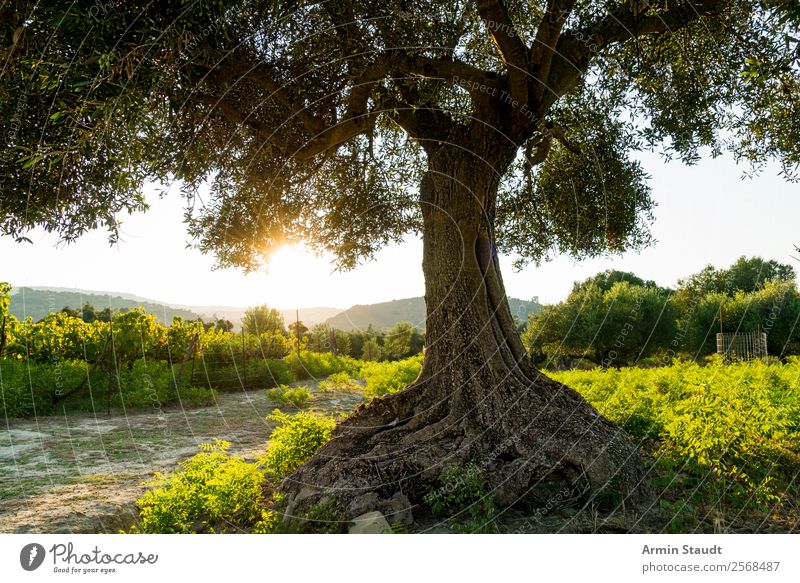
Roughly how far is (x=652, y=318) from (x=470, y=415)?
30838mm

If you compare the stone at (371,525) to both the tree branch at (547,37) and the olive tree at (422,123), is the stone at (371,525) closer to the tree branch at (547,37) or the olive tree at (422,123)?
the olive tree at (422,123)

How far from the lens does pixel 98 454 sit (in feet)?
32.0

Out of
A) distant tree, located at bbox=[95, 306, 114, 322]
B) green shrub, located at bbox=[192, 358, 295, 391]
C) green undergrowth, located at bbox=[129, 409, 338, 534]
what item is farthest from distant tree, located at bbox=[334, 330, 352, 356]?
green undergrowth, located at bbox=[129, 409, 338, 534]

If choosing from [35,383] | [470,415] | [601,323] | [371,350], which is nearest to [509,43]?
[470,415]

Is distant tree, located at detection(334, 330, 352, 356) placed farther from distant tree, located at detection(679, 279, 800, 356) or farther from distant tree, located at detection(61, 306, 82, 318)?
distant tree, located at detection(679, 279, 800, 356)

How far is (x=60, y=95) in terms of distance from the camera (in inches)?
252

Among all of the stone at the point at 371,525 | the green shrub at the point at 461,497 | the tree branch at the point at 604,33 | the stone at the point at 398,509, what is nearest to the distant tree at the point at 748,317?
the tree branch at the point at 604,33

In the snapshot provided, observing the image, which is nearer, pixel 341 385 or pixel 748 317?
pixel 341 385

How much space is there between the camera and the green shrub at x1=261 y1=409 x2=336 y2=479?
29.1ft

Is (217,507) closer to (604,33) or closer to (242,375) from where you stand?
(604,33)

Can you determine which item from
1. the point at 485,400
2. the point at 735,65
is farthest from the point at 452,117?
the point at 485,400

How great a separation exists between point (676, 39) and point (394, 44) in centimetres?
486

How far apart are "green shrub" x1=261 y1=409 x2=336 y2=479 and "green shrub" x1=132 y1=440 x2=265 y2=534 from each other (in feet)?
4.82
